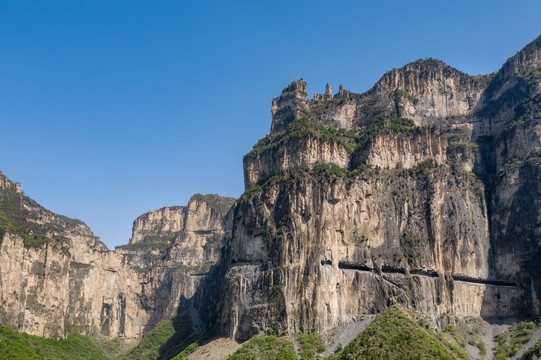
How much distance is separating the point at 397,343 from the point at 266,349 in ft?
87.5

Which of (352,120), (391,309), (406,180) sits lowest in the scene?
(391,309)

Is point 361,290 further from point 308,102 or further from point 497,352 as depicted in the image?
point 308,102

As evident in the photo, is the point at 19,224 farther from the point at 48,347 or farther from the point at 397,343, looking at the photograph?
the point at 397,343

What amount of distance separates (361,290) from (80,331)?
103 m

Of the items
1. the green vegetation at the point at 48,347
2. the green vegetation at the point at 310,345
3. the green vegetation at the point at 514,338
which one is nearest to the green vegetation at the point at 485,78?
the green vegetation at the point at 514,338

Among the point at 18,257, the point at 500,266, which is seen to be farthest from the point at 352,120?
the point at 18,257

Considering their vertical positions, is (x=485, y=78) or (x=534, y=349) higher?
(x=485, y=78)

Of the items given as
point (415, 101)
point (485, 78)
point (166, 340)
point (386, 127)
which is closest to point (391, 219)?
point (386, 127)

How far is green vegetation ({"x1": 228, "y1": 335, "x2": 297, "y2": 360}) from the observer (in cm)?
10638

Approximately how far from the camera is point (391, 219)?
130m

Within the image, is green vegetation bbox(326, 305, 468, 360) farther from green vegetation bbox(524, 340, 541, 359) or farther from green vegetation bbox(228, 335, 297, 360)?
green vegetation bbox(524, 340, 541, 359)

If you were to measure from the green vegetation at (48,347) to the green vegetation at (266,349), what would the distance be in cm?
4569

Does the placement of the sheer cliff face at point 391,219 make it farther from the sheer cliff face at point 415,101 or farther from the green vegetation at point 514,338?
the green vegetation at point 514,338

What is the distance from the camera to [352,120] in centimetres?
15712
